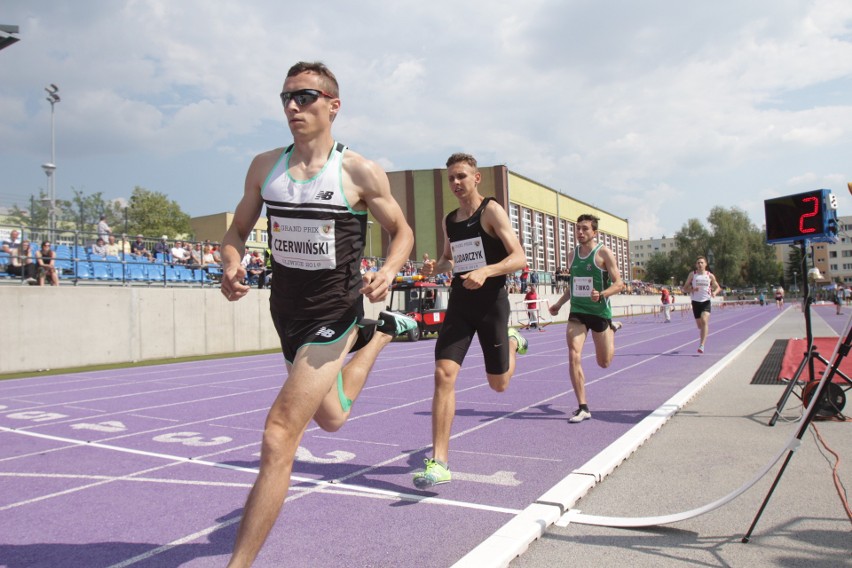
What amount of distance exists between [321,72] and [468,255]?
7.04 feet

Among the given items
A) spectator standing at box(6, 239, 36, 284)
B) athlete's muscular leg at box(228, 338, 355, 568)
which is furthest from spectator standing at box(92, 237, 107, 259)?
athlete's muscular leg at box(228, 338, 355, 568)

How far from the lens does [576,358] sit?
21.4ft

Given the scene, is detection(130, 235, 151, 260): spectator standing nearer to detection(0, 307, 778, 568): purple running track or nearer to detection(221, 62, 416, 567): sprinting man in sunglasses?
detection(0, 307, 778, 568): purple running track

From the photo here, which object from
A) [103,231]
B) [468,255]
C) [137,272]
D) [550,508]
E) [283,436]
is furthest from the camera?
[103,231]

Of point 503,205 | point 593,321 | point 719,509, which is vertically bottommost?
point 719,509

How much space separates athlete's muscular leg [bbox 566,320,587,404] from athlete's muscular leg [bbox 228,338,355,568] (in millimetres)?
4048

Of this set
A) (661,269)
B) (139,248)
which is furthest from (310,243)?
(661,269)

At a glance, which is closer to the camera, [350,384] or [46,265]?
[350,384]

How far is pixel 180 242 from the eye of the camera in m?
20.3

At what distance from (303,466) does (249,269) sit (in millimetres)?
17606

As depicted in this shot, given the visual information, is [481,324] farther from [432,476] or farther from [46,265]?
[46,265]

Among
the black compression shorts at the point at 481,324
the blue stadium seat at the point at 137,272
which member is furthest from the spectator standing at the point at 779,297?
the black compression shorts at the point at 481,324

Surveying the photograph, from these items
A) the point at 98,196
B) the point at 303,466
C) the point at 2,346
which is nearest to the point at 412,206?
the point at 98,196

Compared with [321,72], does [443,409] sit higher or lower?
lower
